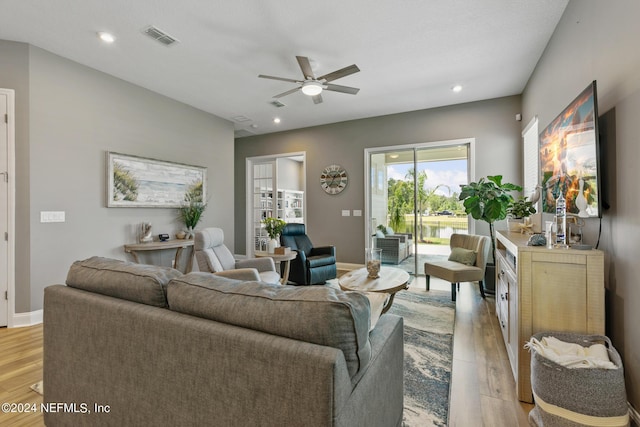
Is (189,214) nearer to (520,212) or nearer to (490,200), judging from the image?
(490,200)

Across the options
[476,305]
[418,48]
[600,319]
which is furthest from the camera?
[476,305]

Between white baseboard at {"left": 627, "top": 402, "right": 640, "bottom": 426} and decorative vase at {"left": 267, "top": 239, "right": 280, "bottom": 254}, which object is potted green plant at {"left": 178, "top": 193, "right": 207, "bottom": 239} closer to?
decorative vase at {"left": 267, "top": 239, "right": 280, "bottom": 254}

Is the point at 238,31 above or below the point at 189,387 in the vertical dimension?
above

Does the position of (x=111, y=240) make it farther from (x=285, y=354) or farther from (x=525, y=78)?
(x=525, y=78)

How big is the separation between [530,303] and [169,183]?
4446mm

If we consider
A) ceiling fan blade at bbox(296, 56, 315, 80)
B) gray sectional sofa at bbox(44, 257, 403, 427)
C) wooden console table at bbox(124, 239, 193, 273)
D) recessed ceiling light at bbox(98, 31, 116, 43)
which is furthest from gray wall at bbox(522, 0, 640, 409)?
wooden console table at bbox(124, 239, 193, 273)

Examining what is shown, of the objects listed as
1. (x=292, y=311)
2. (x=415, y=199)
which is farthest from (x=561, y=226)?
(x=415, y=199)

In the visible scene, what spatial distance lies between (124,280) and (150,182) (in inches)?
128

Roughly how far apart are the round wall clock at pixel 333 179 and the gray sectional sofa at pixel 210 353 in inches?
172

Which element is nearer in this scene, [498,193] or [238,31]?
[238,31]

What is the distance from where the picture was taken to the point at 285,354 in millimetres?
844

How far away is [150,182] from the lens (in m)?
4.09

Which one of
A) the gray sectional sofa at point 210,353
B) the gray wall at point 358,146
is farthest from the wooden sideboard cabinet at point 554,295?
the gray wall at point 358,146

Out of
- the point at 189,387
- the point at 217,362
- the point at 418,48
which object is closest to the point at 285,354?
the point at 217,362
